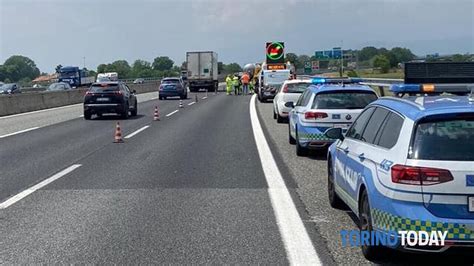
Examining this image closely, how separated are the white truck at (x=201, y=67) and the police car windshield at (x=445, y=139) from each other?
2211 inches

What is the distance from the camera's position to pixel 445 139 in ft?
17.1

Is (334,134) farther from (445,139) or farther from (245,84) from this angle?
(245,84)

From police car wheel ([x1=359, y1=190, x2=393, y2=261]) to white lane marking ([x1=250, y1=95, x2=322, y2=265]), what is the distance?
444mm

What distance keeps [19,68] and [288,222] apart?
5286 inches

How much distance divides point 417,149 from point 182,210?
379cm

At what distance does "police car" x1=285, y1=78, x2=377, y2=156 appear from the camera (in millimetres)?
12625

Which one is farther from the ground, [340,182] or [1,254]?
[340,182]

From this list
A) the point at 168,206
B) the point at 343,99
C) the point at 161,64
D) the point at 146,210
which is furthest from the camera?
the point at 161,64

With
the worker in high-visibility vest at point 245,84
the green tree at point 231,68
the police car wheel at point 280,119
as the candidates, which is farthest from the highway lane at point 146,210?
the green tree at point 231,68

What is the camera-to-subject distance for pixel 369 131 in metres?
6.46

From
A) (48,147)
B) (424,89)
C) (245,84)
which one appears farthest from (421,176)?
(245,84)

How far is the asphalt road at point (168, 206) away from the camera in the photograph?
6.13m

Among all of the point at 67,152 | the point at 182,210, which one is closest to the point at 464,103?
the point at 182,210

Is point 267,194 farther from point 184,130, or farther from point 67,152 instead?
point 184,130
